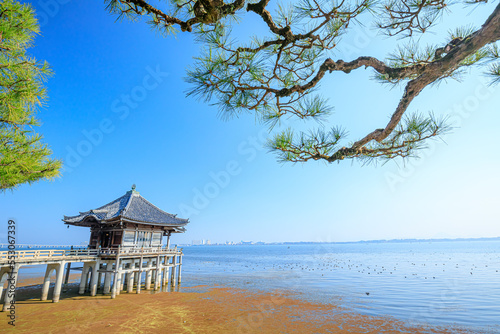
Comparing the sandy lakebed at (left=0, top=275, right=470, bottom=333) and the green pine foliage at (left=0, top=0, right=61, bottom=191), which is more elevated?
the green pine foliage at (left=0, top=0, right=61, bottom=191)

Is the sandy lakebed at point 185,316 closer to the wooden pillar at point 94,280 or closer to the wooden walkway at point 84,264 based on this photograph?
the wooden pillar at point 94,280

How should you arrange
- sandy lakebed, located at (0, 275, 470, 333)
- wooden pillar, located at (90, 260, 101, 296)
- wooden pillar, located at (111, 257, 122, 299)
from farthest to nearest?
wooden pillar, located at (90, 260, 101, 296), wooden pillar, located at (111, 257, 122, 299), sandy lakebed, located at (0, 275, 470, 333)

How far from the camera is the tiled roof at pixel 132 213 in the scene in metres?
16.6

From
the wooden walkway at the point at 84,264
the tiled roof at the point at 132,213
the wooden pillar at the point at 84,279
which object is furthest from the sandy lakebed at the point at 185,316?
the tiled roof at the point at 132,213

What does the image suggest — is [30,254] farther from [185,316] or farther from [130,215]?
[185,316]

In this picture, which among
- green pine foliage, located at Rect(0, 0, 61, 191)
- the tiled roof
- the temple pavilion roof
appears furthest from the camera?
the tiled roof

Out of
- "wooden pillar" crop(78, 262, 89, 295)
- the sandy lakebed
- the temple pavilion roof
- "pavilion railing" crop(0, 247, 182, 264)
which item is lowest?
the sandy lakebed

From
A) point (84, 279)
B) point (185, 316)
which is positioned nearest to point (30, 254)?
point (84, 279)

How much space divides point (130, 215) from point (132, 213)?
1.57ft

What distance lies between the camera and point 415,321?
12094 mm

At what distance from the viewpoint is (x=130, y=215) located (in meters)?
17.2

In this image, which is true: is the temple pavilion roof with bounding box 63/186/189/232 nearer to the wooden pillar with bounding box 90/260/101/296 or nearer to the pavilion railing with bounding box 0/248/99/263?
the pavilion railing with bounding box 0/248/99/263

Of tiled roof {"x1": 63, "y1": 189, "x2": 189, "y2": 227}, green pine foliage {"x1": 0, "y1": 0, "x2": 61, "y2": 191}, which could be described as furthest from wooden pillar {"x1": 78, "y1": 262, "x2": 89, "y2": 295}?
green pine foliage {"x1": 0, "y1": 0, "x2": 61, "y2": 191}

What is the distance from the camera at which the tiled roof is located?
16.6 metres
